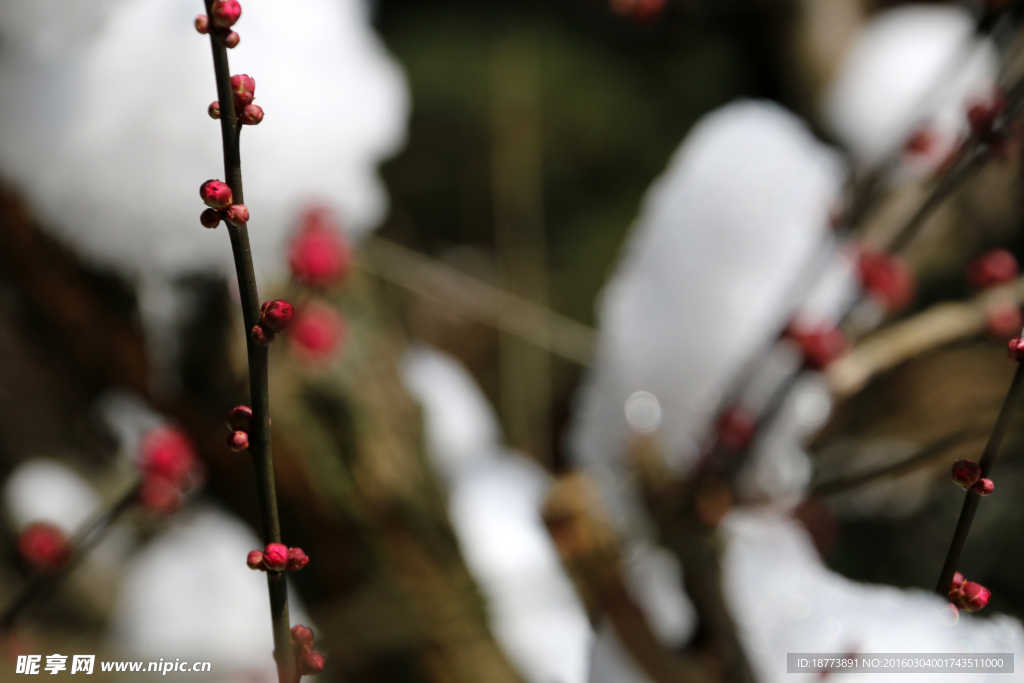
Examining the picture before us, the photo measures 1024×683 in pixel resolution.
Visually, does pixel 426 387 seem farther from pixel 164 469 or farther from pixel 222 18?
pixel 222 18

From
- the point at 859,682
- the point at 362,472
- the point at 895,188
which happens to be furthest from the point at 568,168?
the point at 859,682

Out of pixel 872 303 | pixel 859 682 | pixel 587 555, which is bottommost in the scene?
pixel 859 682

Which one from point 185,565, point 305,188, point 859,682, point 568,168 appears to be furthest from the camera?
point 568,168

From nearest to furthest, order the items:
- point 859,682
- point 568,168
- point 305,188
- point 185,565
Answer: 1. point 859,682
2. point 305,188
3. point 185,565
4. point 568,168

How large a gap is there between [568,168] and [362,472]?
626 mm

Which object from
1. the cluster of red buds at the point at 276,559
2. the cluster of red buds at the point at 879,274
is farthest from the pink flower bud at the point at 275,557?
the cluster of red buds at the point at 879,274

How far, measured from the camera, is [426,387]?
677mm

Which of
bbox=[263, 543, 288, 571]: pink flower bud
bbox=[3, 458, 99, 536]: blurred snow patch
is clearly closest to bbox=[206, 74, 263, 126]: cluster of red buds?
bbox=[263, 543, 288, 571]: pink flower bud

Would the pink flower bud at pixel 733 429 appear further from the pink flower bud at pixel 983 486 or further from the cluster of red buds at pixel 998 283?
the pink flower bud at pixel 983 486

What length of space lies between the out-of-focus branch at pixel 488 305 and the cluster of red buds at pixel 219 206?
0.49 m

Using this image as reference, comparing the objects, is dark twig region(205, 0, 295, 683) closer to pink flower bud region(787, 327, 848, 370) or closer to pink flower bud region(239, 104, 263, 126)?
pink flower bud region(239, 104, 263, 126)

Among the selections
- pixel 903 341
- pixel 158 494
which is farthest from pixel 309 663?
pixel 903 341

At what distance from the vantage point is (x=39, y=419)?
0.55m

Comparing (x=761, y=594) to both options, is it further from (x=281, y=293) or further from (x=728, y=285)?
(x=281, y=293)
